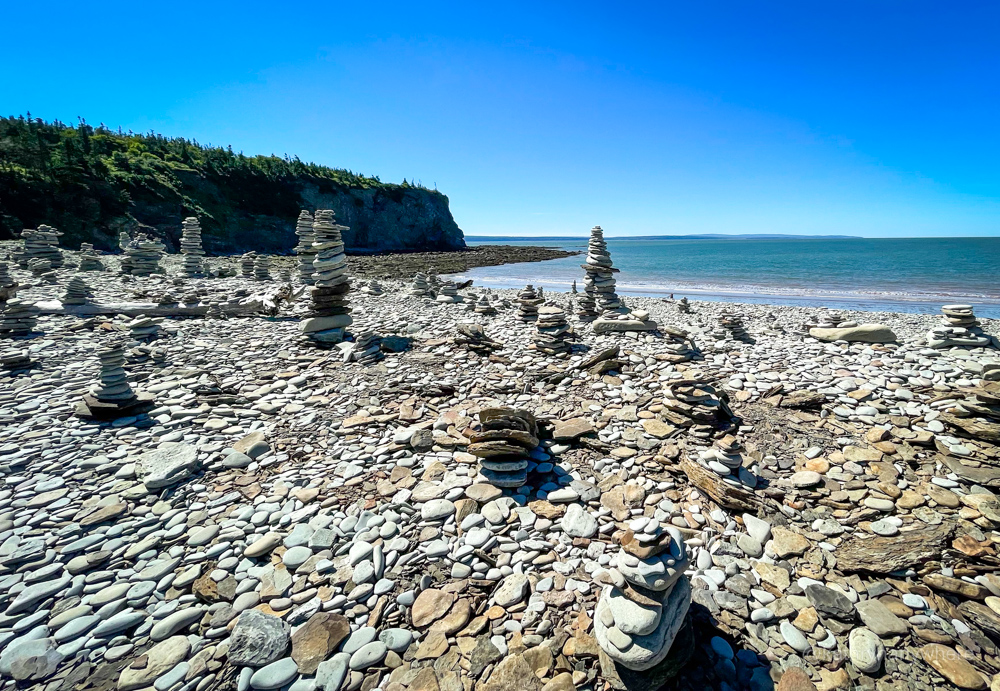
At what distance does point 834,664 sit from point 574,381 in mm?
6079

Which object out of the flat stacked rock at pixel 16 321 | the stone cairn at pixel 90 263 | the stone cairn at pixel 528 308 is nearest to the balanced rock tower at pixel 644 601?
the stone cairn at pixel 528 308

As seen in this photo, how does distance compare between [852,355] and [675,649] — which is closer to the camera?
[675,649]

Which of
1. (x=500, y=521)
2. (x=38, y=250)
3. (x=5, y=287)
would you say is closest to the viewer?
(x=500, y=521)

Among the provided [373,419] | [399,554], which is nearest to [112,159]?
[373,419]

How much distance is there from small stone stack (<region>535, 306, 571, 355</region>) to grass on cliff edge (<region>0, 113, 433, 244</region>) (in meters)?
47.7

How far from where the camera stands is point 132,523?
4723 millimetres

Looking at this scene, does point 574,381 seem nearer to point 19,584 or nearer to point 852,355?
point 852,355

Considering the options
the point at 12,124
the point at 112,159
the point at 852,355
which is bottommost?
the point at 852,355

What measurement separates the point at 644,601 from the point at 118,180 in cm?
6048

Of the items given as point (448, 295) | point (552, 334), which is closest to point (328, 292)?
point (552, 334)

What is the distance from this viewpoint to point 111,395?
22.9 feet

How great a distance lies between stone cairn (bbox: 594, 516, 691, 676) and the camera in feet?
10.1

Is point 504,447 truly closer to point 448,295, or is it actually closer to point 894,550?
point 894,550

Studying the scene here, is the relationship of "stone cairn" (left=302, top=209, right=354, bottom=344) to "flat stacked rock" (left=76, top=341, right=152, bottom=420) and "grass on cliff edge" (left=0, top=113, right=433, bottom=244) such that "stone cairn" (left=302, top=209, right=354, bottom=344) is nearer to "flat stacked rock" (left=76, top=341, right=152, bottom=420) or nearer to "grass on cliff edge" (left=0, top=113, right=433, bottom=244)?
"flat stacked rock" (left=76, top=341, right=152, bottom=420)
